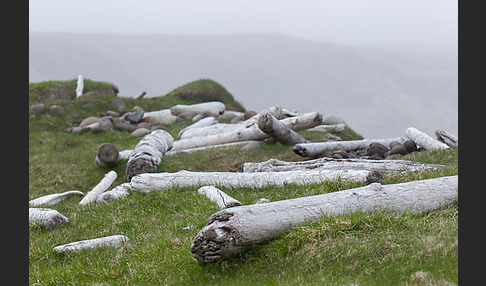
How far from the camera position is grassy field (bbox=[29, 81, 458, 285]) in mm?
5312

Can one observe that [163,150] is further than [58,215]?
Yes

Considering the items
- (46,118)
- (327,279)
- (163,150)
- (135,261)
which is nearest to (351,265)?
(327,279)

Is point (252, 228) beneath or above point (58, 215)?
above

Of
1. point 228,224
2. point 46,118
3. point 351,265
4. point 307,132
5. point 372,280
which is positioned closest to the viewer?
point 372,280

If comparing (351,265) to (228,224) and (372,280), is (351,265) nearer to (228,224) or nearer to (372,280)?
(372,280)

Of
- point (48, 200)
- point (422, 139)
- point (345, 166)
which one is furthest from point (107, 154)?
point (422, 139)

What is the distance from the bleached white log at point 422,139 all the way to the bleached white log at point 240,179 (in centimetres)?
765

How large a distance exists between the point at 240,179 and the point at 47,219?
392 centimetres

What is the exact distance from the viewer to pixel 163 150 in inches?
712

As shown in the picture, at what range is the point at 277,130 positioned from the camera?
17078 millimetres

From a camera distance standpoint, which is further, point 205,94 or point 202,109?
point 205,94

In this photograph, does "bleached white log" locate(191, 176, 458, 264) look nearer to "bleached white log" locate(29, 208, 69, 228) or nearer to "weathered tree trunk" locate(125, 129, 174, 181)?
"bleached white log" locate(29, 208, 69, 228)

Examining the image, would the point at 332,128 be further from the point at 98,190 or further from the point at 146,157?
the point at 98,190

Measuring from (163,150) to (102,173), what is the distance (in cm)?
223
